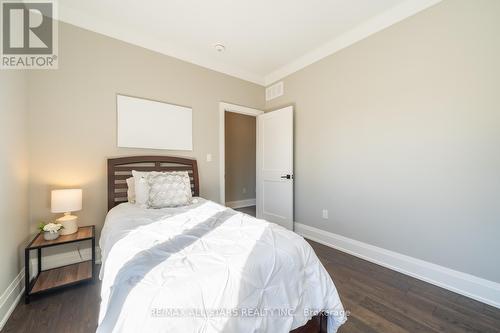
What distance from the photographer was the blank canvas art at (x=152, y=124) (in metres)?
2.58

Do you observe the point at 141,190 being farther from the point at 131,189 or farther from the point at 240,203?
the point at 240,203

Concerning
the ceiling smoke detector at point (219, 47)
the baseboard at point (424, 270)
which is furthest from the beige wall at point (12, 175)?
the baseboard at point (424, 270)

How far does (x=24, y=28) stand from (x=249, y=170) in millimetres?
4468

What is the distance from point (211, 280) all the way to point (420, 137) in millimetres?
2408

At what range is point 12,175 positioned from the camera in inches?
68.5

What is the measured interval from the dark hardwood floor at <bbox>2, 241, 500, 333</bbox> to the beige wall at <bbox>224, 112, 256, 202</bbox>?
351 centimetres

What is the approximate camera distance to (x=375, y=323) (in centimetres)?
155

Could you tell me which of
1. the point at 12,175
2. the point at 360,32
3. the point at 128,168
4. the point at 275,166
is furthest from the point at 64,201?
the point at 360,32

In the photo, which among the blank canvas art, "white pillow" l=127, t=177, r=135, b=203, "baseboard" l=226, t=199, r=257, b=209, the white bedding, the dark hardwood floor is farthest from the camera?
"baseboard" l=226, t=199, r=257, b=209

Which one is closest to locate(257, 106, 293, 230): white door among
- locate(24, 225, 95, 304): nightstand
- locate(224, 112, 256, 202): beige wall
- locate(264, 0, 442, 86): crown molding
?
locate(264, 0, 442, 86): crown molding

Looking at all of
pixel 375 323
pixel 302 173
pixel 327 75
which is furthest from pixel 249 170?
pixel 375 323

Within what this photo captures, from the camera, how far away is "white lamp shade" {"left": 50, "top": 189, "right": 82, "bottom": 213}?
1.95 m

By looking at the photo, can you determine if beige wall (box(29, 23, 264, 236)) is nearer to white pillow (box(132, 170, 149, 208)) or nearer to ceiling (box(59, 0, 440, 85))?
ceiling (box(59, 0, 440, 85))

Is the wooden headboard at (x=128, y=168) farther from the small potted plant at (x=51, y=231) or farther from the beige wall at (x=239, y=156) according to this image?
the beige wall at (x=239, y=156)
